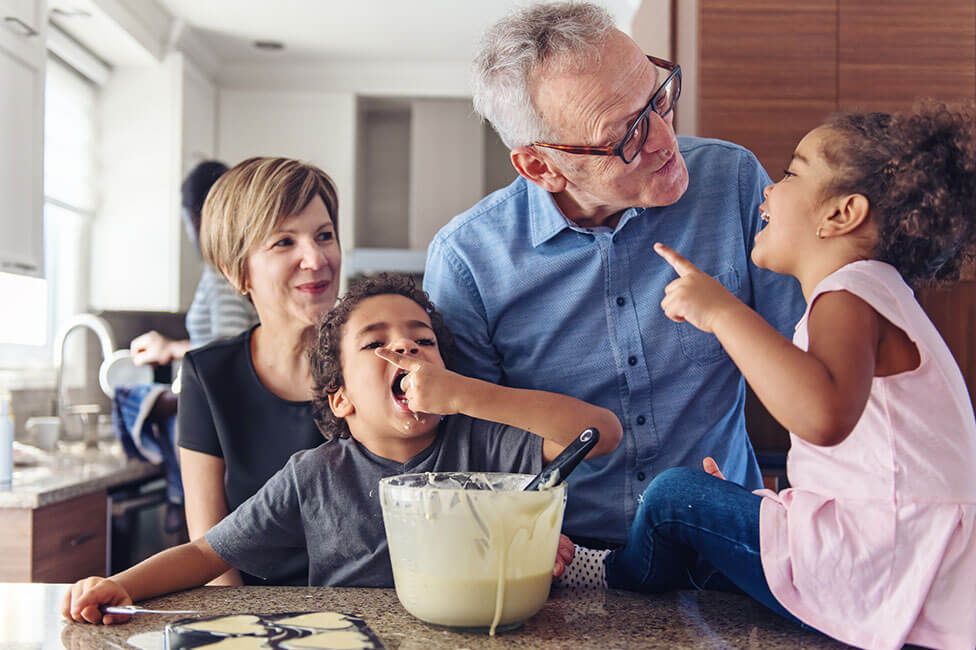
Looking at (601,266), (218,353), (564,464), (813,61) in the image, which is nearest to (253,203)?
(218,353)

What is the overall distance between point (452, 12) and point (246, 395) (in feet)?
11.6

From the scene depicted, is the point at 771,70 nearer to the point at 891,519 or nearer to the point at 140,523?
the point at 891,519

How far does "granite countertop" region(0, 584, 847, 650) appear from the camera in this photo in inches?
29.4

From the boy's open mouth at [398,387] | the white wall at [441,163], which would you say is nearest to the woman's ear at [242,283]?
the boy's open mouth at [398,387]

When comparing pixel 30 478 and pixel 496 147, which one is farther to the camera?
pixel 496 147

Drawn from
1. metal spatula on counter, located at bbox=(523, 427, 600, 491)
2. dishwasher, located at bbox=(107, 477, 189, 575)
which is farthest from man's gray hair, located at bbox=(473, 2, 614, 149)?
dishwasher, located at bbox=(107, 477, 189, 575)

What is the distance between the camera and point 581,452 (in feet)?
2.59

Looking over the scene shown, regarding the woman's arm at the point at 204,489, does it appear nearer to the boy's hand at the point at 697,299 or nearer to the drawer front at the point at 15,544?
the boy's hand at the point at 697,299

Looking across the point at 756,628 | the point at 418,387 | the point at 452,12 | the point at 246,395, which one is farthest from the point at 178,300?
the point at 756,628

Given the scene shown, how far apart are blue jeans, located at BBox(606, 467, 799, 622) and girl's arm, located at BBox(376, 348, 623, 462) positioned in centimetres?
15

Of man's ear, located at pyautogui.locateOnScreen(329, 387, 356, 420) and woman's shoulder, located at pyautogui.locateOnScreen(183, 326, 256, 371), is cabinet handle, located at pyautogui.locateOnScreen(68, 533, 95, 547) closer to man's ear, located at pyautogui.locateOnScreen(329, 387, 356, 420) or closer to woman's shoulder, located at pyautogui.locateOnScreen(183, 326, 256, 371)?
woman's shoulder, located at pyautogui.locateOnScreen(183, 326, 256, 371)

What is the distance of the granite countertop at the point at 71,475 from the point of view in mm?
2229

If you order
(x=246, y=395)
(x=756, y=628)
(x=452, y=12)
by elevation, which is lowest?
(x=756, y=628)

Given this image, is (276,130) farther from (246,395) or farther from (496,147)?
(246,395)
